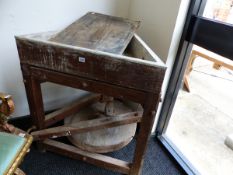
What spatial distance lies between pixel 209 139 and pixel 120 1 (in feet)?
3.90

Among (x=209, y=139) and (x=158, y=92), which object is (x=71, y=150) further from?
(x=209, y=139)

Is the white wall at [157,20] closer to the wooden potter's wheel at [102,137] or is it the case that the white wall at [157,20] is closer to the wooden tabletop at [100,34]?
the wooden tabletop at [100,34]

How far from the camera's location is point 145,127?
3.13ft

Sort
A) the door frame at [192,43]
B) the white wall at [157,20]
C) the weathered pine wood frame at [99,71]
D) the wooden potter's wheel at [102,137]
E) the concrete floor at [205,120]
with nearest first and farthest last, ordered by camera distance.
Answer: the weathered pine wood frame at [99,71], the door frame at [192,43], the white wall at [157,20], the wooden potter's wheel at [102,137], the concrete floor at [205,120]

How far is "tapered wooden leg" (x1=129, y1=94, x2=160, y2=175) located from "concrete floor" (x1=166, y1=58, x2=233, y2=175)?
18.9 inches

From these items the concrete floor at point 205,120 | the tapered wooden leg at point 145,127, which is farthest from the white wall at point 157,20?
the concrete floor at point 205,120

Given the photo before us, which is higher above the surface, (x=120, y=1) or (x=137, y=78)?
(x=120, y=1)

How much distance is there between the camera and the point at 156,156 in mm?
1398

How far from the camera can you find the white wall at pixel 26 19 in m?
1.16

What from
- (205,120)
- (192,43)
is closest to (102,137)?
(192,43)

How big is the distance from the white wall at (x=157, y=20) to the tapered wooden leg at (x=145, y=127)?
1.28 feet

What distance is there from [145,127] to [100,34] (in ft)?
1.55

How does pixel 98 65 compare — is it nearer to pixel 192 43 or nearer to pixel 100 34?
pixel 100 34

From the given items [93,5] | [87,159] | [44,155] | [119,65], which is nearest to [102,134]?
[87,159]
